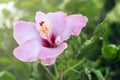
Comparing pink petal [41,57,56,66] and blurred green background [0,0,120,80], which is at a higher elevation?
blurred green background [0,0,120,80]

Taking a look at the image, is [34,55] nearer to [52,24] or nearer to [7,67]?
[52,24]

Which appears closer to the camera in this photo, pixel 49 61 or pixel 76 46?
pixel 49 61

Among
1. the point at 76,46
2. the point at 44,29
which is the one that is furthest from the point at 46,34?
the point at 76,46

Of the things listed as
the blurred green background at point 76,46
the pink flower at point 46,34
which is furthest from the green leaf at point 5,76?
the pink flower at point 46,34

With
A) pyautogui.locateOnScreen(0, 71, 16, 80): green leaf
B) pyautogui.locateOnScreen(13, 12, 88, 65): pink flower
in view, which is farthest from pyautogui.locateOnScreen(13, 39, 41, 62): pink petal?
pyautogui.locateOnScreen(0, 71, 16, 80): green leaf

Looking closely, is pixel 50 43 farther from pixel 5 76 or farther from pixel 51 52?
pixel 5 76

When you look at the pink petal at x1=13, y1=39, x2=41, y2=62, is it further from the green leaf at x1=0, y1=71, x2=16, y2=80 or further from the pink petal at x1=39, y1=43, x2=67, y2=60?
the green leaf at x1=0, y1=71, x2=16, y2=80
